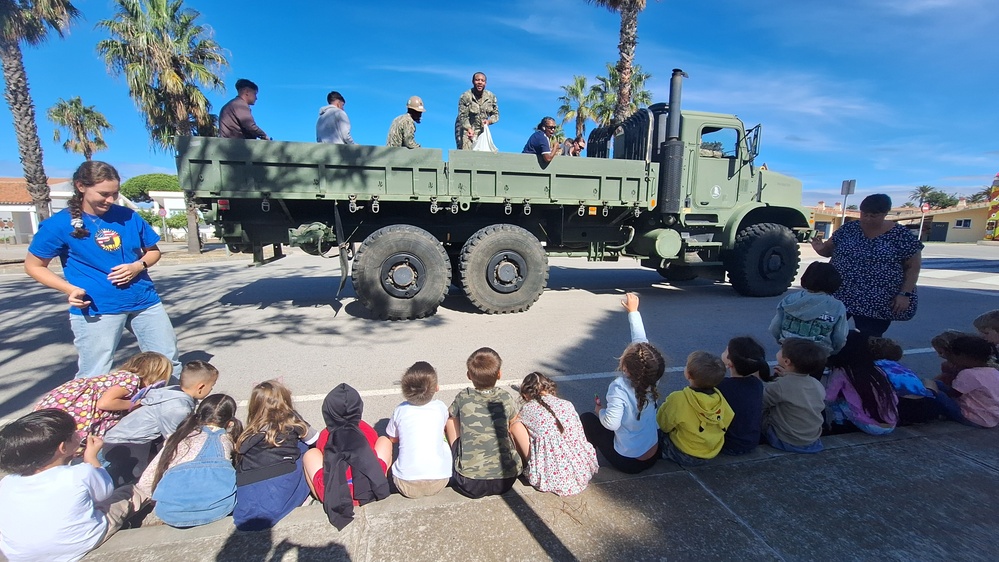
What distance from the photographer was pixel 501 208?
6.97m

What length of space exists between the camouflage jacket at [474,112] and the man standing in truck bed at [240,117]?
289 centimetres

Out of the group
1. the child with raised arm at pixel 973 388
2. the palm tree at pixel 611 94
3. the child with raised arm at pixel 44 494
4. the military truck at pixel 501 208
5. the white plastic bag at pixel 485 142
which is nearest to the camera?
the child with raised arm at pixel 44 494

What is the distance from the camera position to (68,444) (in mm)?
1881

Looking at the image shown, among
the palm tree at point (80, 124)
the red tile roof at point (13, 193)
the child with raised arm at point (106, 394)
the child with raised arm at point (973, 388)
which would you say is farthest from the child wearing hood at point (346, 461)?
the red tile roof at point (13, 193)

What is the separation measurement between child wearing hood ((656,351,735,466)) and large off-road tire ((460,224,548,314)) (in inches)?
161

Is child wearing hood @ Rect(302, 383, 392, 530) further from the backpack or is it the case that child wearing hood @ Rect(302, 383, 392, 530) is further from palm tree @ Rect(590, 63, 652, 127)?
palm tree @ Rect(590, 63, 652, 127)

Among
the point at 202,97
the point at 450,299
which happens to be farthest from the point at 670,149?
the point at 202,97

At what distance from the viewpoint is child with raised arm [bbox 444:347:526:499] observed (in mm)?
2301

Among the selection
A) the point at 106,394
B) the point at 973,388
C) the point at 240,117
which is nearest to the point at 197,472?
the point at 106,394

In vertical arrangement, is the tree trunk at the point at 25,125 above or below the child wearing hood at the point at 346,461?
above

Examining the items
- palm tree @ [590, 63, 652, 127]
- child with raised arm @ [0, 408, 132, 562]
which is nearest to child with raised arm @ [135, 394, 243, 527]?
child with raised arm @ [0, 408, 132, 562]

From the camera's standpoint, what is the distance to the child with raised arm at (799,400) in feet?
8.71

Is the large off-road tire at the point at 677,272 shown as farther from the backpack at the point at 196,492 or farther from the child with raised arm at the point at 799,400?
the backpack at the point at 196,492

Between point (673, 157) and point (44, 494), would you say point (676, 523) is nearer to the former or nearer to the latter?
point (44, 494)
